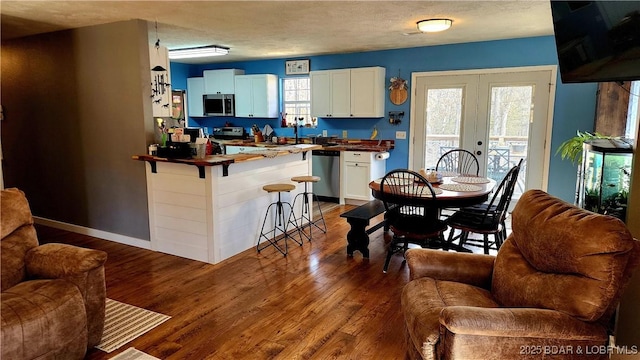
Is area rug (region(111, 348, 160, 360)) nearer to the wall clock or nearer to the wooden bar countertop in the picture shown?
the wooden bar countertop

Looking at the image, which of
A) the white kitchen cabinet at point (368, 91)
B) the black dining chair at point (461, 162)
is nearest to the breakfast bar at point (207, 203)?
the white kitchen cabinet at point (368, 91)

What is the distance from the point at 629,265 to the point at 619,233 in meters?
0.13

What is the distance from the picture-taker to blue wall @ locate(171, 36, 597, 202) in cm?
507

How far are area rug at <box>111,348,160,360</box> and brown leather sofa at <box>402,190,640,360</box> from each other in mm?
1502

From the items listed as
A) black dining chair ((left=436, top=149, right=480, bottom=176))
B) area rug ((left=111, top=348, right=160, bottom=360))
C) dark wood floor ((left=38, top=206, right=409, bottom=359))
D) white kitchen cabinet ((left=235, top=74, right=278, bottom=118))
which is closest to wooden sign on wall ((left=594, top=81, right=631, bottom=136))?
black dining chair ((left=436, top=149, right=480, bottom=176))

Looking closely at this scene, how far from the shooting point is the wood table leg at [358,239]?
4.04 metres

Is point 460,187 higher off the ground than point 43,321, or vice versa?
point 460,187

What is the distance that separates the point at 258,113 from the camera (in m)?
7.36

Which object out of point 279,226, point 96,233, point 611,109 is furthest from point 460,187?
point 96,233

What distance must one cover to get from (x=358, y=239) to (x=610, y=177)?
212 cm

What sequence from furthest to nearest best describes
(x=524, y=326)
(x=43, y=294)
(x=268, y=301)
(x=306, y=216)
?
(x=306, y=216) → (x=268, y=301) → (x=43, y=294) → (x=524, y=326)

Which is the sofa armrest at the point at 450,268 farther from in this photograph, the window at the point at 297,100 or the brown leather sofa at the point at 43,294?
the window at the point at 297,100

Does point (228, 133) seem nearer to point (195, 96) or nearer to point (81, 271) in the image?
point (195, 96)

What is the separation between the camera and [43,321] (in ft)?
6.73
